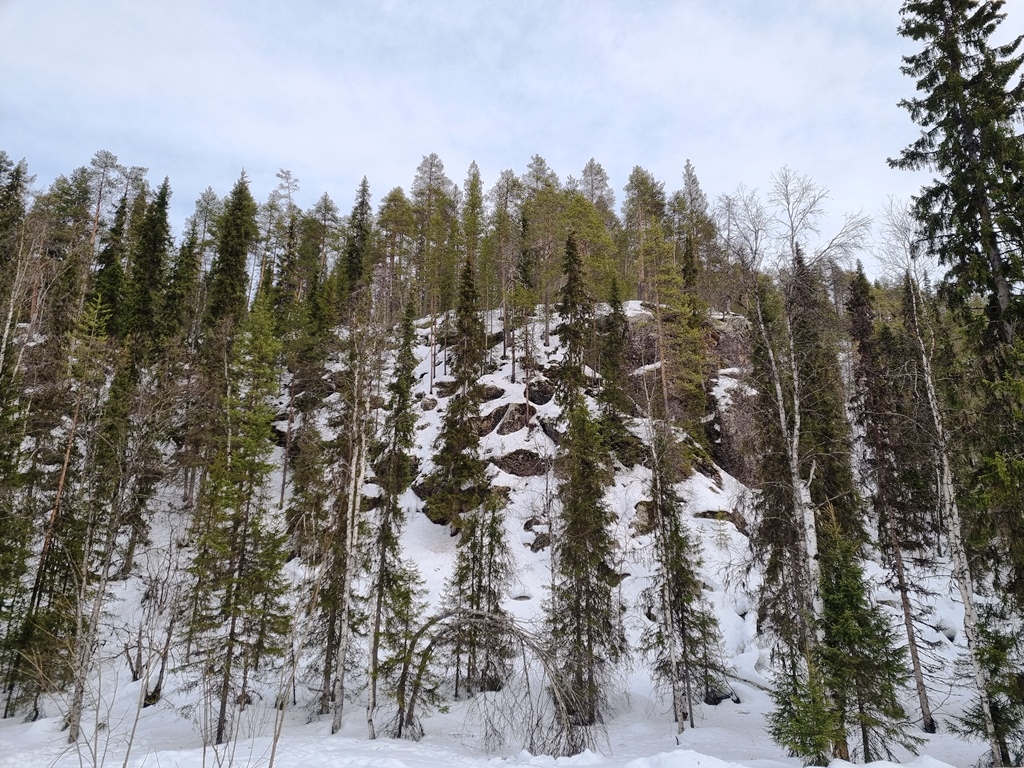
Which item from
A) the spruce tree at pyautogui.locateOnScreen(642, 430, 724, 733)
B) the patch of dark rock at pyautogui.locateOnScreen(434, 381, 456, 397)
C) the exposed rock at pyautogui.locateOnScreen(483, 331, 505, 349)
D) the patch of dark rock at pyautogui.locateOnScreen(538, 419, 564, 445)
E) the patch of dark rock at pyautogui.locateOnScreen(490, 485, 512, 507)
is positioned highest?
the exposed rock at pyautogui.locateOnScreen(483, 331, 505, 349)

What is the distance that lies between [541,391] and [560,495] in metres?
17.0

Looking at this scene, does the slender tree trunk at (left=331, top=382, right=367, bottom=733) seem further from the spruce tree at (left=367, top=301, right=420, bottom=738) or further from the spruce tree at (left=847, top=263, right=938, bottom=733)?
the spruce tree at (left=847, top=263, right=938, bottom=733)

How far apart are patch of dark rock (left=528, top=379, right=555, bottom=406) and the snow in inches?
44.5

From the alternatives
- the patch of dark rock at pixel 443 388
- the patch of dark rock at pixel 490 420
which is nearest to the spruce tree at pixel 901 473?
the patch of dark rock at pixel 490 420

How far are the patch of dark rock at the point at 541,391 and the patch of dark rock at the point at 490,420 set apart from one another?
2163 mm

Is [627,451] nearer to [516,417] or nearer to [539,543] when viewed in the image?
[539,543]

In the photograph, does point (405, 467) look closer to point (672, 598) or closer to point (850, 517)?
point (672, 598)

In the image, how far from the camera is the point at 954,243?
1309 cm

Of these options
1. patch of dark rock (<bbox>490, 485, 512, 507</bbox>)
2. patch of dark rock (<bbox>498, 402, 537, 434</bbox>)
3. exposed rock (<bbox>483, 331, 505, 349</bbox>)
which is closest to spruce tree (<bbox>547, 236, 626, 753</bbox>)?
patch of dark rock (<bbox>490, 485, 512, 507</bbox>)

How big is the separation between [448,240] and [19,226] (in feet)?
112

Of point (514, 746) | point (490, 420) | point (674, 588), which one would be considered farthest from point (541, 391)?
point (514, 746)

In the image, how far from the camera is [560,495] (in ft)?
67.7

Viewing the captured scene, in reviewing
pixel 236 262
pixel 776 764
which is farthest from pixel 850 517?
pixel 236 262

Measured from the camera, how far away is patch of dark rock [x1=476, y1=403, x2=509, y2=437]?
34906 millimetres
